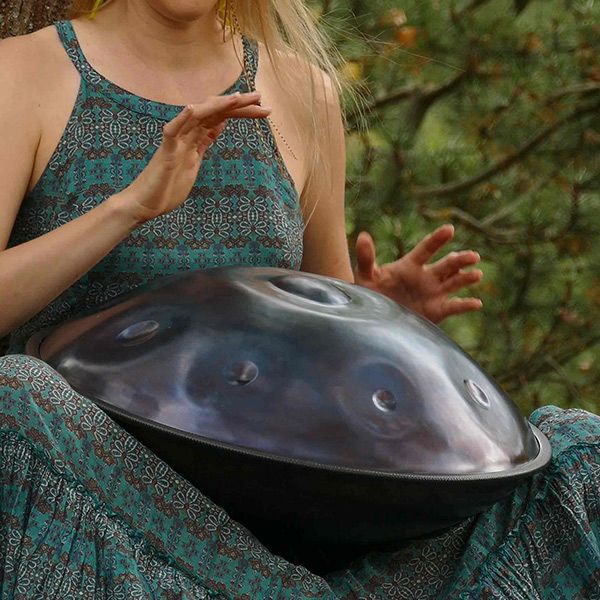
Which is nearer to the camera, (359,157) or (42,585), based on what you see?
(42,585)

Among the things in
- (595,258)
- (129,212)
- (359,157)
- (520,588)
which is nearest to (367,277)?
(129,212)

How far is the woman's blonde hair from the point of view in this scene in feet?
7.66

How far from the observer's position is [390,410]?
1787 millimetres

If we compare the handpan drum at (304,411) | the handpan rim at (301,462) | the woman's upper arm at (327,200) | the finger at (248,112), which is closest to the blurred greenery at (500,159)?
the woman's upper arm at (327,200)

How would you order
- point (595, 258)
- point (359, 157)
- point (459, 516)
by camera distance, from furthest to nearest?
point (595, 258) → point (359, 157) → point (459, 516)

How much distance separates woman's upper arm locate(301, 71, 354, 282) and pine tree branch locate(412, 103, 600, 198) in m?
1.40

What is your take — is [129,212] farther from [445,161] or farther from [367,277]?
[445,161]

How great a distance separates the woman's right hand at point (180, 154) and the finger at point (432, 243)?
393 millimetres

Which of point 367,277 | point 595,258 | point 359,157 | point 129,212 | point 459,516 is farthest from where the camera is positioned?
point 595,258

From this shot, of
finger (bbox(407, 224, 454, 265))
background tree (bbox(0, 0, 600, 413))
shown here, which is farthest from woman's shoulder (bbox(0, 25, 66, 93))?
background tree (bbox(0, 0, 600, 413))

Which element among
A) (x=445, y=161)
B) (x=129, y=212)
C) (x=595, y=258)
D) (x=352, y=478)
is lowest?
(x=595, y=258)

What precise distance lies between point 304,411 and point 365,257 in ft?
1.93

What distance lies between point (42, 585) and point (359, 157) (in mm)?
2156

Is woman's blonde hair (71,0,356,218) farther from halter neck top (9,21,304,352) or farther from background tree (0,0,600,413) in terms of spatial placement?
background tree (0,0,600,413)
